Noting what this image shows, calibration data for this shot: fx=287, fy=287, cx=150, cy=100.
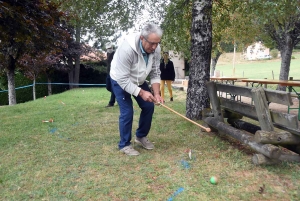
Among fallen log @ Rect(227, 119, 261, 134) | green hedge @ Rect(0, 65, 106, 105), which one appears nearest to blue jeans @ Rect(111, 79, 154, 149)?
fallen log @ Rect(227, 119, 261, 134)

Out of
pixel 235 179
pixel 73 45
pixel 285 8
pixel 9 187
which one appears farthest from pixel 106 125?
pixel 73 45

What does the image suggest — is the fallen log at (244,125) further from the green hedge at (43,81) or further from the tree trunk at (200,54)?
the green hedge at (43,81)

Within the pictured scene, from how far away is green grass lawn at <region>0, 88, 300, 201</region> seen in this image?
2596 millimetres

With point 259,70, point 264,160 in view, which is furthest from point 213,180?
point 259,70

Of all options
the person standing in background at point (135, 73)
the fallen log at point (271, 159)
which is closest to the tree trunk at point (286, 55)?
the fallen log at point (271, 159)

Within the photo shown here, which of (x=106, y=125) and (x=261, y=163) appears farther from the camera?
(x=106, y=125)

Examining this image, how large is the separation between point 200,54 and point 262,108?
2.27 m

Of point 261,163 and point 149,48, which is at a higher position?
point 149,48

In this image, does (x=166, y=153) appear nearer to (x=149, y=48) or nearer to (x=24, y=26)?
(x=149, y=48)

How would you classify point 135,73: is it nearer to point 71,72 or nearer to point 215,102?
point 215,102

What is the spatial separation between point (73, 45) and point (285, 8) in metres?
13.8

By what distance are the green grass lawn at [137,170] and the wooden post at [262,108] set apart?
1.49ft

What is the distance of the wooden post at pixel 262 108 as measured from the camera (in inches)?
116

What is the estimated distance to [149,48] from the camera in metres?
3.33
